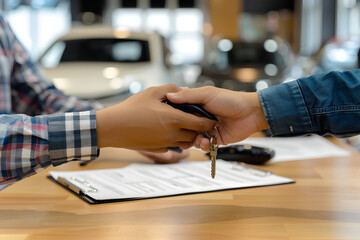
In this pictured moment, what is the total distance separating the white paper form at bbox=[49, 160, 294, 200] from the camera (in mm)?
864

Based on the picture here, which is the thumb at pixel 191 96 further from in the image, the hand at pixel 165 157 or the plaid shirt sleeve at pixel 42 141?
the hand at pixel 165 157

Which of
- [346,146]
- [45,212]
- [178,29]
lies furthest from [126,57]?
[178,29]

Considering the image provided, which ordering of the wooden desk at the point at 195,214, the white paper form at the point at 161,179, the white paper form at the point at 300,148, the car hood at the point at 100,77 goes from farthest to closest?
the car hood at the point at 100,77 → the white paper form at the point at 300,148 → the white paper form at the point at 161,179 → the wooden desk at the point at 195,214

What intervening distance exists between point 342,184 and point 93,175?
0.55m

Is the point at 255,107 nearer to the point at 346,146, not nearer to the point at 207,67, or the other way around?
the point at 346,146

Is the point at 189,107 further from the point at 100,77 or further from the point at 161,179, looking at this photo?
the point at 100,77

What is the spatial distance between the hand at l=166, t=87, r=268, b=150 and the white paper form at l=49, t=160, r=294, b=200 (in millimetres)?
99

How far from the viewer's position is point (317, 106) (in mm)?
812

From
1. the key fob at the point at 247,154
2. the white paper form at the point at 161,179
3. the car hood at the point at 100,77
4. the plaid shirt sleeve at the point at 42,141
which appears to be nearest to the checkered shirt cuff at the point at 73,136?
the plaid shirt sleeve at the point at 42,141

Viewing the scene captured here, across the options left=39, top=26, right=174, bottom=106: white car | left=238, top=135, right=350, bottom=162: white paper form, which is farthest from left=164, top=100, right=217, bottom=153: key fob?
left=39, top=26, right=174, bottom=106: white car

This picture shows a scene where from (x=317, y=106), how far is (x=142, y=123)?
0.32 m

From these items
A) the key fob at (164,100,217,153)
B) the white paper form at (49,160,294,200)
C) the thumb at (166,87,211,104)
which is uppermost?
the thumb at (166,87,211,104)

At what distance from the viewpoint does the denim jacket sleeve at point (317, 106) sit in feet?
2.65

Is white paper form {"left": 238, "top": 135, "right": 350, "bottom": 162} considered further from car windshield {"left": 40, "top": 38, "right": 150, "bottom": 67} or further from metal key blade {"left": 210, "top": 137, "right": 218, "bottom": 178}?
car windshield {"left": 40, "top": 38, "right": 150, "bottom": 67}
